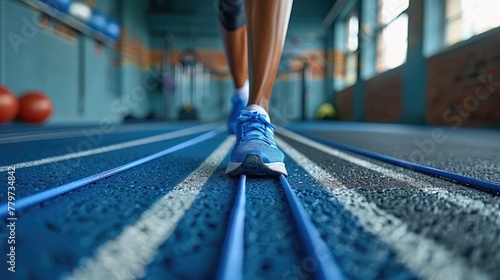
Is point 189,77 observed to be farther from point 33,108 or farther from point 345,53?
point 33,108

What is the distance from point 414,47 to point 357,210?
475cm

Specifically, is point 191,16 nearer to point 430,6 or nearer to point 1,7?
point 1,7

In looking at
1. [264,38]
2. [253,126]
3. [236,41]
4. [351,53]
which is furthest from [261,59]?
[351,53]

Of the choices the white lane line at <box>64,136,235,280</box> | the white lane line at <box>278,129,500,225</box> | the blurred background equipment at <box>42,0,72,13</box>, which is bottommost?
the white lane line at <box>64,136,235,280</box>

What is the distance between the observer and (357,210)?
1.69 feet

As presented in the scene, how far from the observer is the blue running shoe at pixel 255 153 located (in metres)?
0.75

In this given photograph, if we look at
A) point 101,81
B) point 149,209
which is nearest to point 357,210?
point 149,209

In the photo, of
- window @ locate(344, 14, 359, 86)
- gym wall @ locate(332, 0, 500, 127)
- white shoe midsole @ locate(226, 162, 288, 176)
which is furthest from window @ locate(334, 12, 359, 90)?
white shoe midsole @ locate(226, 162, 288, 176)

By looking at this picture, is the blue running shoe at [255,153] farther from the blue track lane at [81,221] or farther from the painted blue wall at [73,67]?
the painted blue wall at [73,67]

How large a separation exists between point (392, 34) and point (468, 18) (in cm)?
184

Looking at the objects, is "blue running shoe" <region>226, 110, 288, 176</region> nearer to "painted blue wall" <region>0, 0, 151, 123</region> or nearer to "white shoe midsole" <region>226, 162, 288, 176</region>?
"white shoe midsole" <region>226, 162, 288, 176</region>

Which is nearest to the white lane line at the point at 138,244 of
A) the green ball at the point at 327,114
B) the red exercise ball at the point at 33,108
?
the red exercise ball at the point at 33,108

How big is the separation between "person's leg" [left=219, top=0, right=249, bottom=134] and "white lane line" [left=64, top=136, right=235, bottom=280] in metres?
0.88

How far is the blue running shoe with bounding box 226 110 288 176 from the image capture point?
75 cm
